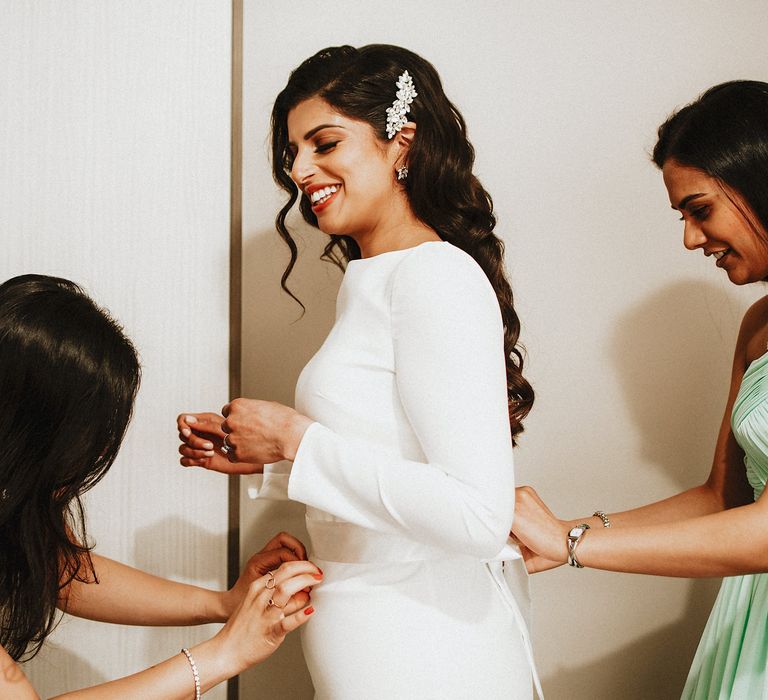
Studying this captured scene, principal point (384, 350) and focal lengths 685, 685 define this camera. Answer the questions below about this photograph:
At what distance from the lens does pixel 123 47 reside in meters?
1.36

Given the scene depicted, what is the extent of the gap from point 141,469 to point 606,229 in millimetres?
1188

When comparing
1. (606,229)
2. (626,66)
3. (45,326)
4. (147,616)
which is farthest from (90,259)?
(626,66)

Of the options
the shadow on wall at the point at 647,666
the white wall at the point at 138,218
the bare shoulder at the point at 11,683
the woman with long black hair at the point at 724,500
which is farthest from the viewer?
the shadow on wall at the point at 647,666

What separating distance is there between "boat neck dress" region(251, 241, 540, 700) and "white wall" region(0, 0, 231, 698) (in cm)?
45

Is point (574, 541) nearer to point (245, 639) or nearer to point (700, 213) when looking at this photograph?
point (245, 639)

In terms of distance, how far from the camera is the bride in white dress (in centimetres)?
87

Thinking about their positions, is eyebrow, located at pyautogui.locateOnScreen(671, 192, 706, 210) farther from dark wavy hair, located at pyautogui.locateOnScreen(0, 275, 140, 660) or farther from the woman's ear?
dark wavy hair, located at pyautogui.locateOnScreen(0, 275, 140, 660)

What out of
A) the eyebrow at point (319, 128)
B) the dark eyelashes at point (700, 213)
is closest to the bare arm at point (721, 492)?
the dark eyelashes at point (700, 213)

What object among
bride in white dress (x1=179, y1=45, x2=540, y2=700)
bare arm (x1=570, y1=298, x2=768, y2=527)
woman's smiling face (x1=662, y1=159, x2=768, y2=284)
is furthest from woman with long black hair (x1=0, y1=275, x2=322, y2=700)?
woman's smiling face (x1=662, y1=159, x2=768, y2=284)

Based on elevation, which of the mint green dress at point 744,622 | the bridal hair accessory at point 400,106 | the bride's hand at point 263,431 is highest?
the bridal hair accessory at point 400,106

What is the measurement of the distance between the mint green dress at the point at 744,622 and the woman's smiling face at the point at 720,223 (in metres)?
0.17

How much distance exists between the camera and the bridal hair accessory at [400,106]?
3.60ft

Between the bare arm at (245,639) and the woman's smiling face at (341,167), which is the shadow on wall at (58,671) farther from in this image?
the woman's smiling face at (341,167)

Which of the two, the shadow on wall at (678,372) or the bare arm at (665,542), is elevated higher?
the shadow on wall at (678,372)
